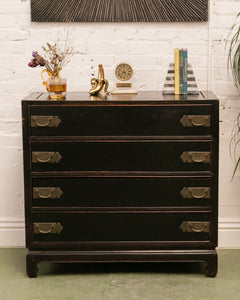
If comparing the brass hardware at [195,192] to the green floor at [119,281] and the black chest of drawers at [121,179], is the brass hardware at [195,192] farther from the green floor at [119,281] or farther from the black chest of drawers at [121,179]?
the green floor at [119,281]

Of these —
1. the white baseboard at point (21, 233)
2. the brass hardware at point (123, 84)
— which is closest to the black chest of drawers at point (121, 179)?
the brass hardware at point (123, 84)

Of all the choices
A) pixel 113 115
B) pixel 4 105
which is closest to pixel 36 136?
pixel 113 115

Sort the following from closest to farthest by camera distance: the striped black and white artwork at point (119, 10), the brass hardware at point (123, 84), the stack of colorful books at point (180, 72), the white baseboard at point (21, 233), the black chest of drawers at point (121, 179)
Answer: the black chest of drawers at point (121, 179) < the stack of colorful books at point (180, 72) < the brass hardware at point (123, 84) < the striped black and white artwork at point (119, 10) < the white baseboard at point (21, 233)

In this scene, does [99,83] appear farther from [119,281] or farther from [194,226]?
[119,281]

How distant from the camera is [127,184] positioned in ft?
11.8

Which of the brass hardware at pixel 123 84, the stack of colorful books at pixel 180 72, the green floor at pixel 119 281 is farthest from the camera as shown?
the brass hardware at pixel 123 84

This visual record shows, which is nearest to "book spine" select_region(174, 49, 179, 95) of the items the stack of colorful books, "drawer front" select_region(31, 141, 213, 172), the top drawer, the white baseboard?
the stack of colorful books

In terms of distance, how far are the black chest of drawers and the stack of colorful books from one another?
0.14 metres

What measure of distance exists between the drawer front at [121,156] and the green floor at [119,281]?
0.68 m

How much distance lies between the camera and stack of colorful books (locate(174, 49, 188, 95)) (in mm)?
3738

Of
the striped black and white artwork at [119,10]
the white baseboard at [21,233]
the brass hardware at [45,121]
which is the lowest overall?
the white baseboard at [21,233]

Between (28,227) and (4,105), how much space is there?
99 cm

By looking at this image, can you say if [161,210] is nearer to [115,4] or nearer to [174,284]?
[174,284]

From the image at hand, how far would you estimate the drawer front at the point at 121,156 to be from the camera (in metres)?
3.56
